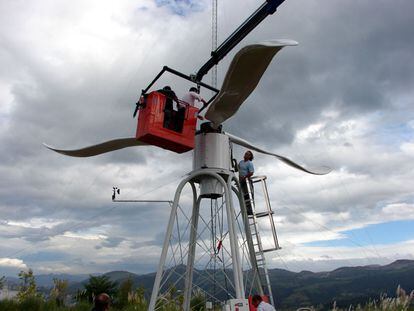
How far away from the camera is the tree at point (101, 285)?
2002cm

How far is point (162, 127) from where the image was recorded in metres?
9.91

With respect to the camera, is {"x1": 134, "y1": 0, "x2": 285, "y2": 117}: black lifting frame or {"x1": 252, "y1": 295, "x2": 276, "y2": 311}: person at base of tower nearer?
{"x1": 252, "y1": 295, "x2": 276, "y2": 311}: person at base of tower

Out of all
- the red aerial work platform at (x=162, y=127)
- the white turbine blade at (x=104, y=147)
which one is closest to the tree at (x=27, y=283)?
the white turbine blade at (x=104, y=147)

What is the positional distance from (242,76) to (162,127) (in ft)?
8.14

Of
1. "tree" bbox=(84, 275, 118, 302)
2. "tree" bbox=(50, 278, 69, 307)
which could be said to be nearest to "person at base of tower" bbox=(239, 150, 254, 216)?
"tree" bbox=(50, 278, 69, 307)

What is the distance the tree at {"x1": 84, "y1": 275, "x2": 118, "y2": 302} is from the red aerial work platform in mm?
12401

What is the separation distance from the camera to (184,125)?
10.3 meters

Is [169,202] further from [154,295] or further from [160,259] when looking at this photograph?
[154,295]

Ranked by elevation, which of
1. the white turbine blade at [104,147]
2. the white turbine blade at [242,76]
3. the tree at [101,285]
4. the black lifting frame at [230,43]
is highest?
the black lifting frame at [230,43]

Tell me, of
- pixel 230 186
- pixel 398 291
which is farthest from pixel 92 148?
pixel 398 291

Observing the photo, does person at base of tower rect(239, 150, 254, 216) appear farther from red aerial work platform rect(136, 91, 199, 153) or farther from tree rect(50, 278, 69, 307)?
tree rect(50, 278, 69, 307)

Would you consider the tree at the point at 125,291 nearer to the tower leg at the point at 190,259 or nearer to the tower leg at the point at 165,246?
the tower leg at the point at 190,259

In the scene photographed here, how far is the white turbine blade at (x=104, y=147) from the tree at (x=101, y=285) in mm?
9696

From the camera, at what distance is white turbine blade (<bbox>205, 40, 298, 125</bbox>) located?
25.4ft
